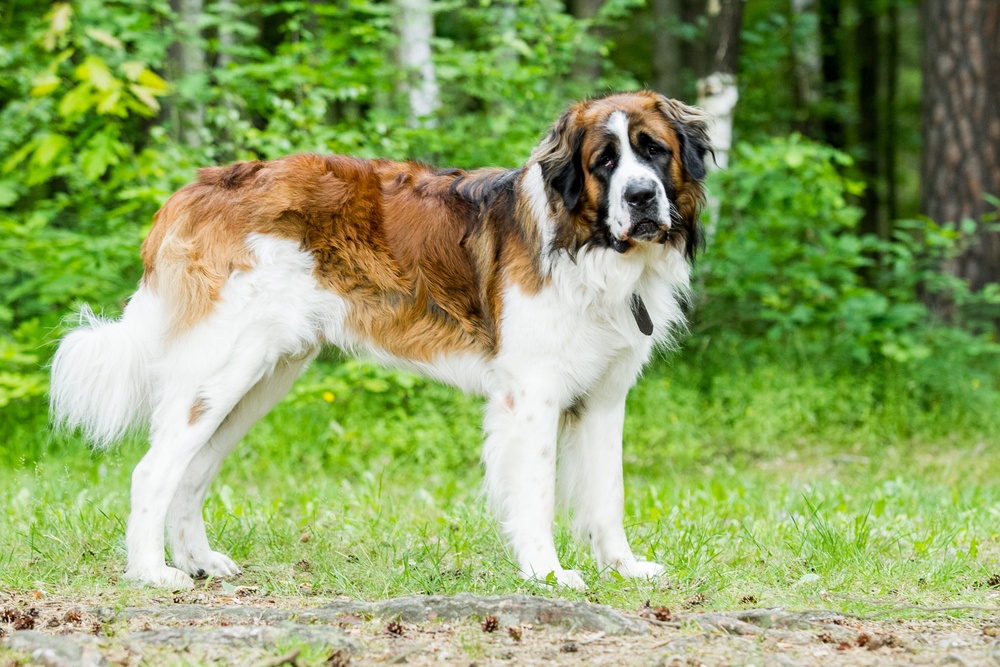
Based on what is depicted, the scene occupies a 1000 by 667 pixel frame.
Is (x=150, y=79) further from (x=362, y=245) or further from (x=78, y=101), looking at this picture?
(x=362, y=245)

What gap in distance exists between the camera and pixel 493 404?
164 inches

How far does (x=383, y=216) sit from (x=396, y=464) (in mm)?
3096

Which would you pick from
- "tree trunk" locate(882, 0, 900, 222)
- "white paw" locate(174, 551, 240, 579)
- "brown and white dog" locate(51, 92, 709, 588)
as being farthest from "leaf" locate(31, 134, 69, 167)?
"tree trunk" locate(882, 0, 900, 222)

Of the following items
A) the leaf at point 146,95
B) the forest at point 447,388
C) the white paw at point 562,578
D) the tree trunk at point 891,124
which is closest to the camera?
the white paw at point 562,578

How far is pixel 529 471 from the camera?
13.3 ft

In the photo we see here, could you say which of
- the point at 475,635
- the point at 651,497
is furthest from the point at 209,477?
the point at 651,497

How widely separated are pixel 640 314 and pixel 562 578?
1.06m

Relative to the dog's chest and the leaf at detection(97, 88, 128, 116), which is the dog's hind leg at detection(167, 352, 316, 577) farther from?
the leaf at detection(97, 88, 128, 116)

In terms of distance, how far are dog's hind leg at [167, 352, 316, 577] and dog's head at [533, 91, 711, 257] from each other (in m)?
1.36

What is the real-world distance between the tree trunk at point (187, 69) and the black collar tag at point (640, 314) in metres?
4.79

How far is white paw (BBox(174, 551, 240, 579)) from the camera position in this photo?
4284mm

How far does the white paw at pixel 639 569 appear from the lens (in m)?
4.04

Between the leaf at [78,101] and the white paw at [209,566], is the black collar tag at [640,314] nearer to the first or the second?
the white paw at [209,566]

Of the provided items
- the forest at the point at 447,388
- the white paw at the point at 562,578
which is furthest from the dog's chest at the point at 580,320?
the forest at the point at 447,388
